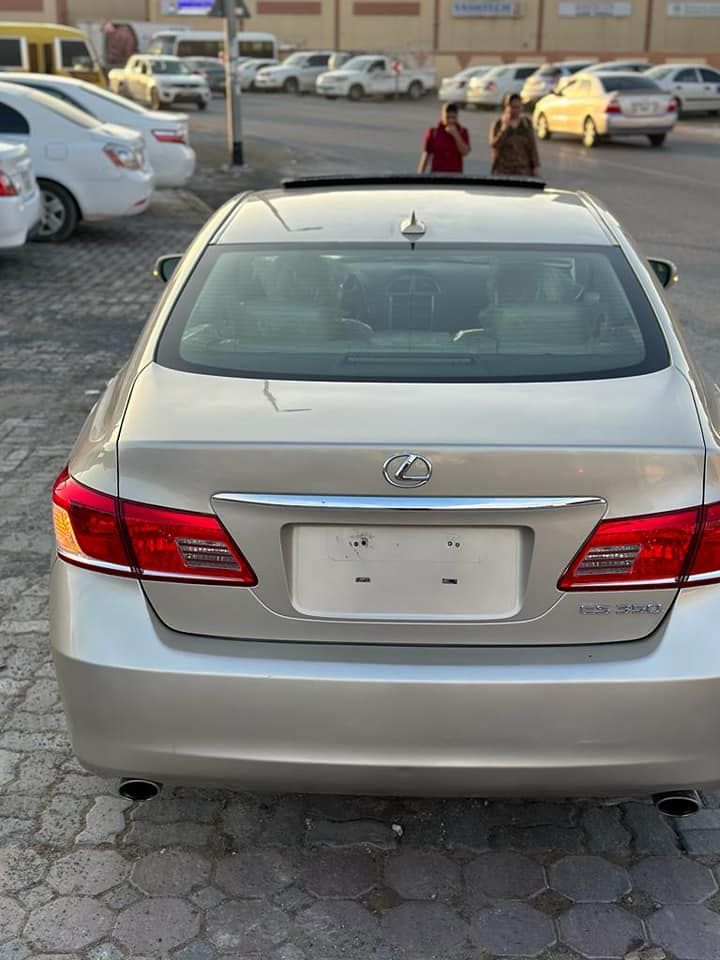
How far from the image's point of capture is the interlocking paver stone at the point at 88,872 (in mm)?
2939

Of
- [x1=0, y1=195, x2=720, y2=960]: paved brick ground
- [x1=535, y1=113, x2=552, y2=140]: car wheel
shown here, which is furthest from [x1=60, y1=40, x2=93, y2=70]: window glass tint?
[x1=0, y1=195, x2=720, y2=960]: paved brick ground

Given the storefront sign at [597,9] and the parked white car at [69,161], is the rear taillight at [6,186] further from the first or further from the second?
the storefront sign at [597,9]

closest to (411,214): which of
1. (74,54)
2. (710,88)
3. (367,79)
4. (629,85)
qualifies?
(629,85)

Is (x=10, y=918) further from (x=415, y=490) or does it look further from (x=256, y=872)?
(x=415, y=490)

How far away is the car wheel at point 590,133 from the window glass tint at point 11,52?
13.8 meters

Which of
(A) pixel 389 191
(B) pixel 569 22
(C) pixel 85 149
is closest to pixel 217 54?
(B) pixel 569 22

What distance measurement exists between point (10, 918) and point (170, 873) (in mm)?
398

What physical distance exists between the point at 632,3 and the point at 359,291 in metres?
58.9

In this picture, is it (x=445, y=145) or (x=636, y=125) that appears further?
(x=636, y=125)

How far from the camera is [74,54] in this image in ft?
97.3

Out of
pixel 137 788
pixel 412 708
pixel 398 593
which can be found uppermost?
pixel 398 593

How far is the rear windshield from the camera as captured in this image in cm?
302

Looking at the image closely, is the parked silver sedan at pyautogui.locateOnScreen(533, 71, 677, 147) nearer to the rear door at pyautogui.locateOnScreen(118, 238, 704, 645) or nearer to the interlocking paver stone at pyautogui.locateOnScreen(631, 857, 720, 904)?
the rear door at pyautogui.locateOnScreen(118, 238, 704, 645)

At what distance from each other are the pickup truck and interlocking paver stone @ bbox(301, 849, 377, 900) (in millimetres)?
42563
